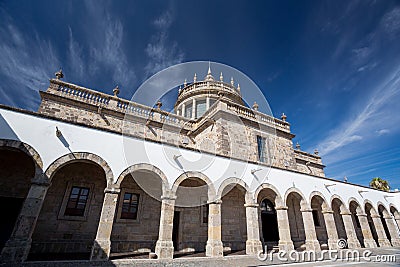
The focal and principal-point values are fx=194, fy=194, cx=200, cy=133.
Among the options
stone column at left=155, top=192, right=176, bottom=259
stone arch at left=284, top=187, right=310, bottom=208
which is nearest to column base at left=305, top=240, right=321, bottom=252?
stone arch at left=284, top=187, right=310, bottom=208

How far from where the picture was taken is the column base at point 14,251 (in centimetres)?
486

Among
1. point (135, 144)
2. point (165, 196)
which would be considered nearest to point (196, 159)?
point (165, 196)

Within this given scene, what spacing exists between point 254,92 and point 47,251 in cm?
1324

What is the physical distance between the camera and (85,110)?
1040 centimetres

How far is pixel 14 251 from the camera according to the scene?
4.99 m

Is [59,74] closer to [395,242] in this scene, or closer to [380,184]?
[395,242]

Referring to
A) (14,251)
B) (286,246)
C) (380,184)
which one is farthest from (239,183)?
(380,184)

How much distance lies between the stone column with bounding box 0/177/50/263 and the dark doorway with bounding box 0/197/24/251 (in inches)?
102

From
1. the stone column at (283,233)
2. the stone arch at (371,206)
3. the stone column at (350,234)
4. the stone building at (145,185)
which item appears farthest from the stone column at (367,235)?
the stone column at (283,233)

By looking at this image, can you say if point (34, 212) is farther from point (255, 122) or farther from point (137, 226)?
point (255, 122)

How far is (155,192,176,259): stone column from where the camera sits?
658 centimetres

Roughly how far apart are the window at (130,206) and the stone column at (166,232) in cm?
260

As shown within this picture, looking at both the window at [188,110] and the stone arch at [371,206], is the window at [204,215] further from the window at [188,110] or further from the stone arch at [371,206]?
the stone arch at [371,206]

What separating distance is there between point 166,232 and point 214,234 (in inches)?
78.3
